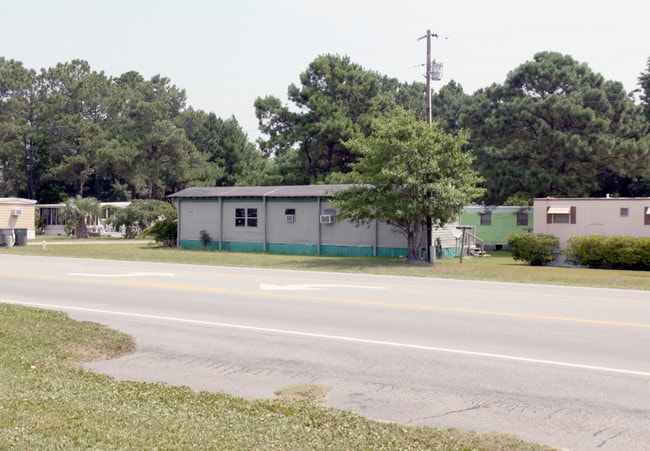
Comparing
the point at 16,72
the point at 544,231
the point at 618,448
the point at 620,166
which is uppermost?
the point at 16,72

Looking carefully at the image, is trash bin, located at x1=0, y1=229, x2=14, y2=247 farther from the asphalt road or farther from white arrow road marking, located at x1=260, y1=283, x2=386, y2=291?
white arrow road marking, located at x1=260, y1=283, x2=386, y2=291

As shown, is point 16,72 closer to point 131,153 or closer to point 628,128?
point 131,153

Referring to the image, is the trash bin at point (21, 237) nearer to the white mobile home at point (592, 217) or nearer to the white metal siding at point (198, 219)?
the white metal siding at point (198, 219)

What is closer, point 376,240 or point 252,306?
point 252,306

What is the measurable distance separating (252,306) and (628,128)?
115 ft

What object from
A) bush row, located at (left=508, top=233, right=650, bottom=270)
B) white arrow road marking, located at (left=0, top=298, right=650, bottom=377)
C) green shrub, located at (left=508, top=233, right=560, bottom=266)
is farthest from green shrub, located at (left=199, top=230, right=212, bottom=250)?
white arrow road marking, located at (left=0, top=298, right=650, bottom=377)

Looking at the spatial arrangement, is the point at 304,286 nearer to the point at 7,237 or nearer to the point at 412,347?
the point at 412,347

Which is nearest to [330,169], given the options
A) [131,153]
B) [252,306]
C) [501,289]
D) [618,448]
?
[131,153]

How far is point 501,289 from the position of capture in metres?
17.1

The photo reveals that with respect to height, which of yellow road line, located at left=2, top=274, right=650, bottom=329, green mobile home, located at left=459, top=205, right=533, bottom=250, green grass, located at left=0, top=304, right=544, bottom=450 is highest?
green mobile home, located at left=459, top=205, right=533, bottom=250

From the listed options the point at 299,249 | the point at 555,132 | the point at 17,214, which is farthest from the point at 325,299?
the point at 17,214

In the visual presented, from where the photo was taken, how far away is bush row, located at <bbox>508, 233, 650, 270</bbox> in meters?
25.0

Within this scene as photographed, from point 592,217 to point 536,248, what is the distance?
10.5 ft

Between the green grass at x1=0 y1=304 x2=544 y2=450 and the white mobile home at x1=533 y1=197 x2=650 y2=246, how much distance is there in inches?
931
